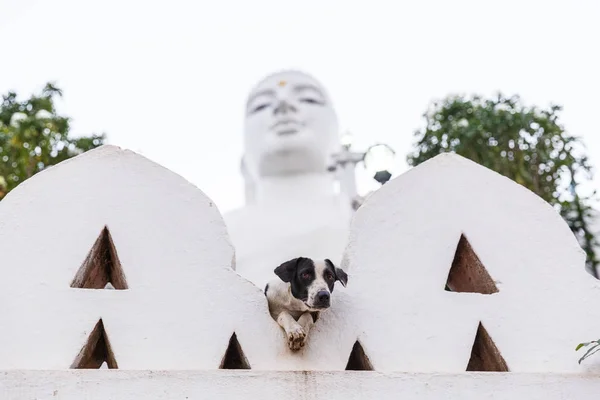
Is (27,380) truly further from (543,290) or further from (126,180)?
(543,290)

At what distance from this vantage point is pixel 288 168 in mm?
9602

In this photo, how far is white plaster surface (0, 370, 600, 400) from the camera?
382 cm

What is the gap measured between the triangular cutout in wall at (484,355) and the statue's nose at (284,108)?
5.39 metres

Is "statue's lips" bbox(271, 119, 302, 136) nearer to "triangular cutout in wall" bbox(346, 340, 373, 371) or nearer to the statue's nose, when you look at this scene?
the statue's nose

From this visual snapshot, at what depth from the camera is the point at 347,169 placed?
9.48 m

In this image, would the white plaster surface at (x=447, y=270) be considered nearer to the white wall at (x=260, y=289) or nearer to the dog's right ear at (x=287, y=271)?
the white wall at (x=260, y=289)

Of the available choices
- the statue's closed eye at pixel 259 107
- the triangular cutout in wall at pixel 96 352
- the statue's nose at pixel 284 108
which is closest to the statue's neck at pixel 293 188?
the statue's nose at pixel 284 108

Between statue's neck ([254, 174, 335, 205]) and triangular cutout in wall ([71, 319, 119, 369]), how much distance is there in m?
5.09

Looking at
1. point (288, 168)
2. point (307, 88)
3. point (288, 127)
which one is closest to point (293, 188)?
point (288, 168)

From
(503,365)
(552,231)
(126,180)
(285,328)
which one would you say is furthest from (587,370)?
(126,180)

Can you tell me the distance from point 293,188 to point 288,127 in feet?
2.22

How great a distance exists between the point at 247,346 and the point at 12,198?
1.48 m

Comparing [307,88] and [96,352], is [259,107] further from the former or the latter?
[96,352]

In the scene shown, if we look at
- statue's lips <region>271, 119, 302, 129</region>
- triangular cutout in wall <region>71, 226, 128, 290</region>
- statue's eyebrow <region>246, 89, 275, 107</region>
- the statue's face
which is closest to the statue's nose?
the statue's face
